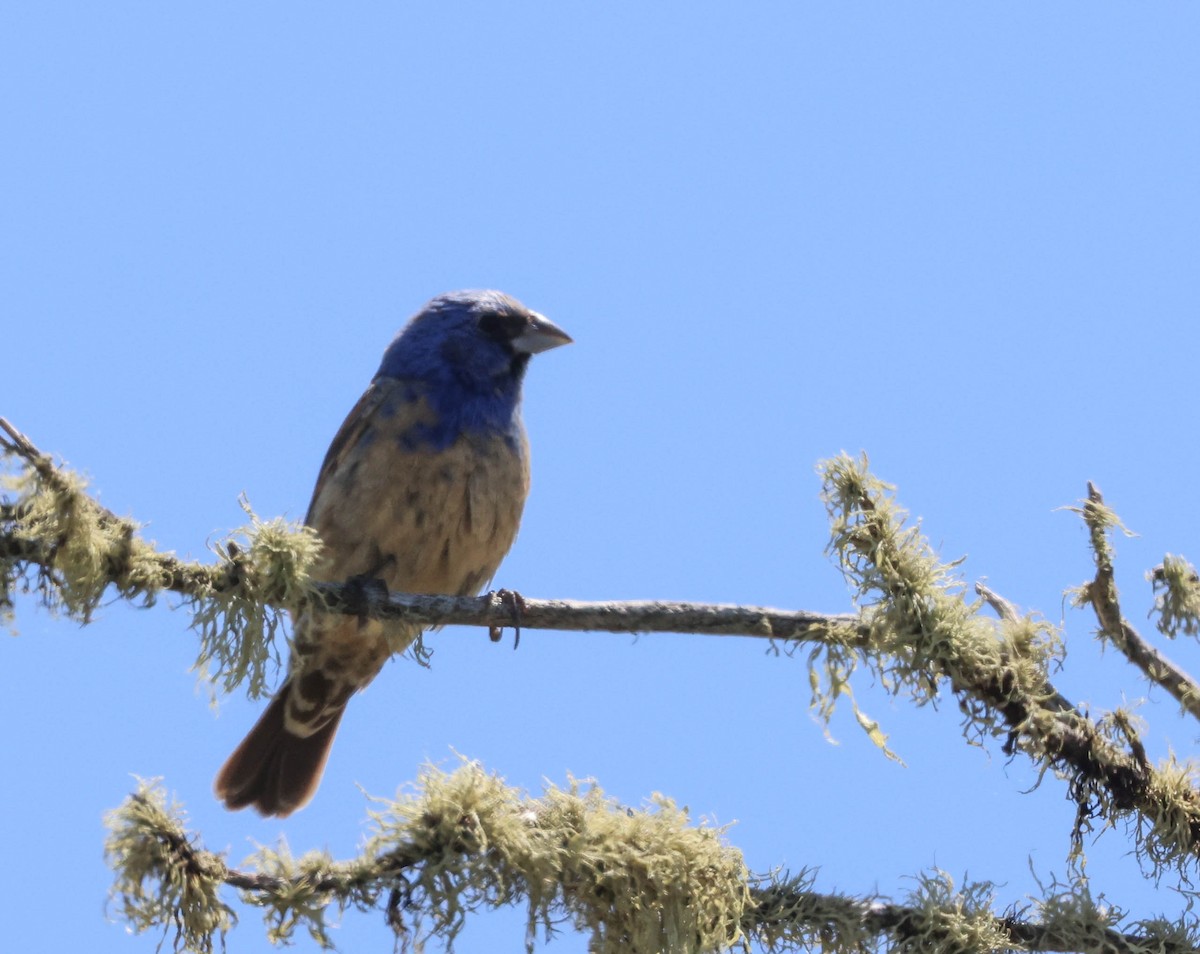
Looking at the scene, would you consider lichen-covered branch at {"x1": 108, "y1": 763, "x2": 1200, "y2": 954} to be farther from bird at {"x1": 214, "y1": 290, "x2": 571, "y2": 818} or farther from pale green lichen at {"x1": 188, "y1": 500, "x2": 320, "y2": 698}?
bird at {"x1": 214, "y1": 290, "x2": 571, "y2": 818}

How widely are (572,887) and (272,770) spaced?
2.91 metres

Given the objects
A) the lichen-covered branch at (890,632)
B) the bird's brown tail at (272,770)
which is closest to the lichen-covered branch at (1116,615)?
the lichen-covered branch at (890,632)

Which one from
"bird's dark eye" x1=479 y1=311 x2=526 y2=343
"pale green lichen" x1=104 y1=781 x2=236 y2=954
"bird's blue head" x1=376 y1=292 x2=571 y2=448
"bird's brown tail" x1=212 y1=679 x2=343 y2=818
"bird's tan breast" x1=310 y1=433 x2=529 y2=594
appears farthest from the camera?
"bird's dark eye" x1=479 y1=311 x2=526 y2=343

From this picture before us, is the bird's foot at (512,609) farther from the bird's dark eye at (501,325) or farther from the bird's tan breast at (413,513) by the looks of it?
the bird's dark eye at (501,325)

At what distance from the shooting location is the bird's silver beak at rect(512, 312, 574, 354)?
6504 mm

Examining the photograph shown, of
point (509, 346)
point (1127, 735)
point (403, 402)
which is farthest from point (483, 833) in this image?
point (509, 346)

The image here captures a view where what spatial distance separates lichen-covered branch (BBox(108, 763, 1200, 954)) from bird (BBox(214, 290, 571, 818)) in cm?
202

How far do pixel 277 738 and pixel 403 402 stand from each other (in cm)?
155

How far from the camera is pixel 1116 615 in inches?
152

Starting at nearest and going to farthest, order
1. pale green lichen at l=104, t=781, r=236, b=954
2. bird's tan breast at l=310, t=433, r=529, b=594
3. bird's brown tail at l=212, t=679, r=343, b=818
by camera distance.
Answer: pale green lichen at l=104, t=781, r=236, b=954, bird's tan breast at l=310, t=433, r=529, b=594, bird's brown tail at l=212, t=679, r=343, b=818

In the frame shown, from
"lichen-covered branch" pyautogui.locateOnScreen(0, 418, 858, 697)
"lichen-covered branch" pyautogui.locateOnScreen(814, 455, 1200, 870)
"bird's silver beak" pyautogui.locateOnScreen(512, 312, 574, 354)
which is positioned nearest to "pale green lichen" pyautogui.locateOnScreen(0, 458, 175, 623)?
"lichen-covered branch" pyautogui.locateOnScreen(0, 418, 858, 697)

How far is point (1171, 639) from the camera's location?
157 inches

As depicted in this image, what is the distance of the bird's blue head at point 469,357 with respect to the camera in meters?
5.91

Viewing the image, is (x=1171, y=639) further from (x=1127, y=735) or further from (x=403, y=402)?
(x=403, y=402)
